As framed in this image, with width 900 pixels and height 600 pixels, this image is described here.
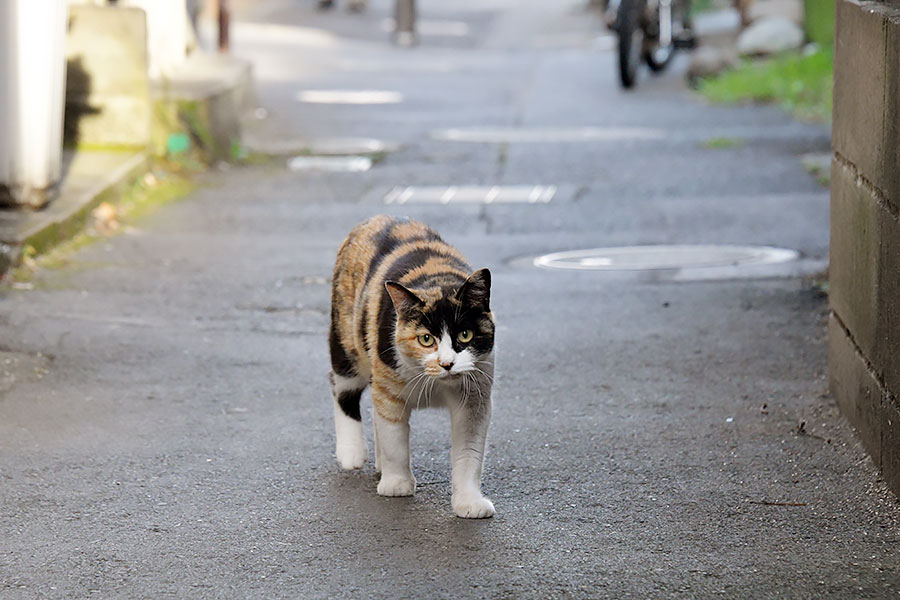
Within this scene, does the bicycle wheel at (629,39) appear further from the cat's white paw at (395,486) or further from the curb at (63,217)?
the cat's white paw at (395,486)

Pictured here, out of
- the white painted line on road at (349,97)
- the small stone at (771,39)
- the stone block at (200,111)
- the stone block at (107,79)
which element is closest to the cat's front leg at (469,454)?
the stone block at (107,79)

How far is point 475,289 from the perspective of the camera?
15.4 ft

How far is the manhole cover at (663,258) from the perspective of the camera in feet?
29.7

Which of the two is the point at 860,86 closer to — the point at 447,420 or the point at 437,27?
the point at 447,420

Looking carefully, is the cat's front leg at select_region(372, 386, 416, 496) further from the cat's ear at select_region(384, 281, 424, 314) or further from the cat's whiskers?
the cat's ear at select_region(384, 281, 424, 314)

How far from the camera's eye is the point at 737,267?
8.88 metres

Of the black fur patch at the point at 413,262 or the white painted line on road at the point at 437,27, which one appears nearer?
the black fur patch at the point at 413,262

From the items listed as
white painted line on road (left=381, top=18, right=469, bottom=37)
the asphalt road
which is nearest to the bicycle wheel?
the asphalt road

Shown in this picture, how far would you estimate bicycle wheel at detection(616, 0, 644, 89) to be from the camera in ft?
55.0

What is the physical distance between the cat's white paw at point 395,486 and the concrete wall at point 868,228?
5.71 ft

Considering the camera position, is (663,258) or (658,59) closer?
(663,258)

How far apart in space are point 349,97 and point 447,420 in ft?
38.7

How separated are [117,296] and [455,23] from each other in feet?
71.1

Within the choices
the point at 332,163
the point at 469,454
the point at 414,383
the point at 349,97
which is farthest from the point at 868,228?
the point at 349,97
